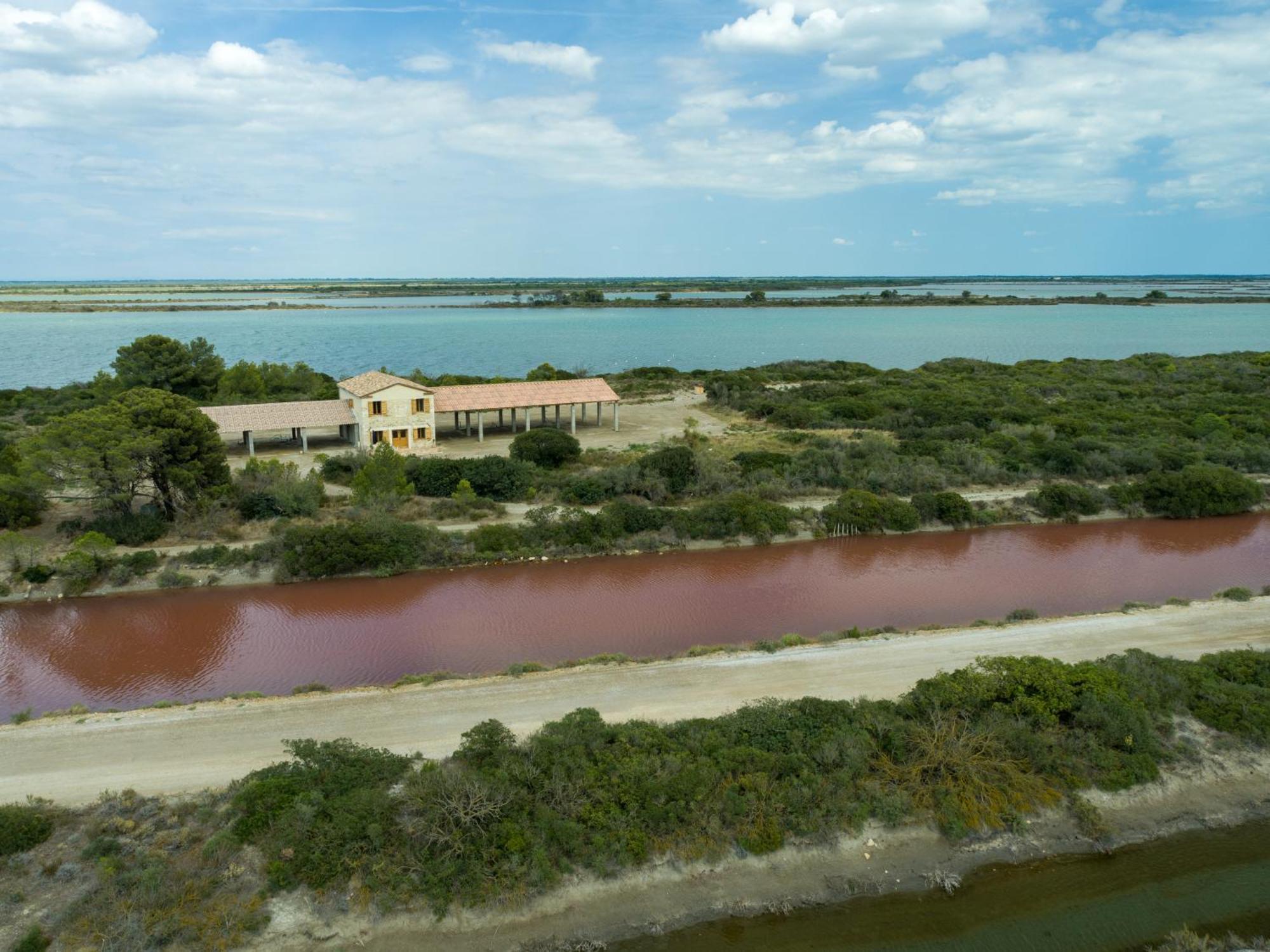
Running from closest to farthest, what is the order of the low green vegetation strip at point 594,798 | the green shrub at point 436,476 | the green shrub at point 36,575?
the low green vegetation strip at point 594,798 → the green shrub at point 36,575 → the green shrub at point 436,476

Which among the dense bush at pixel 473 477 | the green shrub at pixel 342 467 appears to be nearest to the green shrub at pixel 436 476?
the dense bush at pixel 473 477

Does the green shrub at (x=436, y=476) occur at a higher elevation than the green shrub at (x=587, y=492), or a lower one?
higher

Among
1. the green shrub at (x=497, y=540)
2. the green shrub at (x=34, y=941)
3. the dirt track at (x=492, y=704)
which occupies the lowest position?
the green shrub at (x=34, y=941)

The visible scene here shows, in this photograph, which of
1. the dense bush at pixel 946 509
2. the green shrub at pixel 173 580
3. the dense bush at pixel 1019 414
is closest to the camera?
the green shrub at pixel 173 580

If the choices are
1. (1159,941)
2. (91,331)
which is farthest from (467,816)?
(91,331)

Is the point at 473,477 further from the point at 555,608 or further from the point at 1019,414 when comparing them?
the point at 1019,414

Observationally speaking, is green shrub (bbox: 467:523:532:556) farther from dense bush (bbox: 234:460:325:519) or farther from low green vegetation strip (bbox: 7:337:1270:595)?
dense bush (bbox: 234:460:325:519)

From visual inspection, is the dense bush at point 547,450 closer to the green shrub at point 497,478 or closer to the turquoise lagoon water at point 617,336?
the green shrub at point 497,478
